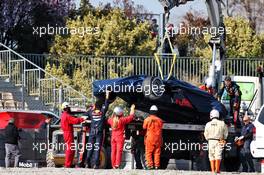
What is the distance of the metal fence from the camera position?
135 feet

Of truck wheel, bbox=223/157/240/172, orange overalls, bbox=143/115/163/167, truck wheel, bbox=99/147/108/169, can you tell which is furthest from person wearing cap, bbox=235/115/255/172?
truck wheel, bbox=99/147/108/169

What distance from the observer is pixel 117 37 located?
144 feet

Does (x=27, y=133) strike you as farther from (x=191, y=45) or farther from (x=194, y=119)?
(x=191, y=45)

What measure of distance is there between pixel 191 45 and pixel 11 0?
420 inches

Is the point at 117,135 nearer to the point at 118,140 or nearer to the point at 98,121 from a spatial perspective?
the point at 118,140

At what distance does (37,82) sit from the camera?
122 feet

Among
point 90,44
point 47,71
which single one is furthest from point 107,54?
point 47,71

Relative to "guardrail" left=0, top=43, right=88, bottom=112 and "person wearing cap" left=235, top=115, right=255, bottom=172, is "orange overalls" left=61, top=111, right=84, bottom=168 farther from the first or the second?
"guardrail" left=0, top=43, right=88, bottom=112

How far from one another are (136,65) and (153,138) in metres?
17.4

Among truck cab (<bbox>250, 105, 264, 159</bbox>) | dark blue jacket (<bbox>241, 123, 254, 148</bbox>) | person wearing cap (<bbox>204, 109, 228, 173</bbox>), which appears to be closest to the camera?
person wearing cap (<bbox>204, 109, 228, 173</bbox>)

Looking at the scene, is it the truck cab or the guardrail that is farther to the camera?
the guardrail

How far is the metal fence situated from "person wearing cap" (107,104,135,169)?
51.9ft

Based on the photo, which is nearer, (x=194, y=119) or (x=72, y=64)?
(x=194, y=119)

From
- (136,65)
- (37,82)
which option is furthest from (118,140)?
(136,65)
